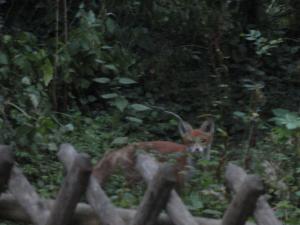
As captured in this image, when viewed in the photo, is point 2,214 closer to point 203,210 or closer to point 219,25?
point 203,210

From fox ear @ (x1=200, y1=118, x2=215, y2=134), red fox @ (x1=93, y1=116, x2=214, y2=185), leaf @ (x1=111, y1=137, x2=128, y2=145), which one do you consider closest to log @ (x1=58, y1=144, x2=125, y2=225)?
red fox @ (x1=93, y1=116, x2=214, y2=185)

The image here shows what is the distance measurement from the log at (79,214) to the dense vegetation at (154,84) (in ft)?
4.53

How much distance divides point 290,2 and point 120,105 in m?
3.42

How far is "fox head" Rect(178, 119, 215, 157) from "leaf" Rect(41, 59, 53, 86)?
5.23 ft

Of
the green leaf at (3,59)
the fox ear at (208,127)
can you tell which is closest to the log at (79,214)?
the green leaf at (3,59)

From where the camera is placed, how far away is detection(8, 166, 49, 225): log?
163 inches

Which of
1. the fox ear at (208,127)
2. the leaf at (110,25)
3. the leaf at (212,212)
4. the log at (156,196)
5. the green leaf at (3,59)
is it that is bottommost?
the fox ear at (208,127)

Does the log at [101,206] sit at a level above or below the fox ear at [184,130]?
above

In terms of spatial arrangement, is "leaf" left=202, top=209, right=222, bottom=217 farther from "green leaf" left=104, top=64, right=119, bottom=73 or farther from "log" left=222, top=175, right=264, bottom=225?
"green leaf" left=104, top=64, right=119, bottom=73

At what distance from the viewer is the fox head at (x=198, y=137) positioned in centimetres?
769

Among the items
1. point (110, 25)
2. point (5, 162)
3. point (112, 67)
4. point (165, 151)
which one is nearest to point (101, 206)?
point (5, 162)

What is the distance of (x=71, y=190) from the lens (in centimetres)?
391

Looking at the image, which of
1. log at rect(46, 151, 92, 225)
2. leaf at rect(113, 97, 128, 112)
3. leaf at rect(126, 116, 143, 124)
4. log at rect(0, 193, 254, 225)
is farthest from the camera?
leaf at rect(113, 97, 128, 112)

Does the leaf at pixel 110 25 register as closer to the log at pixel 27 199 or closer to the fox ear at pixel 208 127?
the fox ear at pixel 208 127
